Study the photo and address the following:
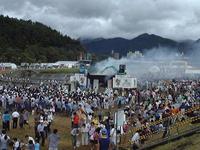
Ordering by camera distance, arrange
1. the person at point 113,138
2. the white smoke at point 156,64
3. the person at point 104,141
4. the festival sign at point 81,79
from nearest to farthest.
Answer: the person at point 104,141 < the person at point 113,138 < the festival sign at point 81,79 < the white smoke at point 156,64

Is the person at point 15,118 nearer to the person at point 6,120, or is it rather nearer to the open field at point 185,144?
the person at point 6,120

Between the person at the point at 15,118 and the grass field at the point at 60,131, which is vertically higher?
the person at the point at 15,118

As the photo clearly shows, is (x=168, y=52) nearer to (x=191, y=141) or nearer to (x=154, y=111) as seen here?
(x=154, y=111)

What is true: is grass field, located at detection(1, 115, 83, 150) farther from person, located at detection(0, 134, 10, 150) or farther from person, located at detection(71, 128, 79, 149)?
person, located at detection(0, 134, 10, 150)

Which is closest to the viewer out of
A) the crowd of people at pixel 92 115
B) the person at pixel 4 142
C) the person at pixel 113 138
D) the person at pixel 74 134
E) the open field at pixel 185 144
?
the open field at pixel 185 144

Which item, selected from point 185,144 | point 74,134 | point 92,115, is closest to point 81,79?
point 92,115

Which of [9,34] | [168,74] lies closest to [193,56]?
[168,74]

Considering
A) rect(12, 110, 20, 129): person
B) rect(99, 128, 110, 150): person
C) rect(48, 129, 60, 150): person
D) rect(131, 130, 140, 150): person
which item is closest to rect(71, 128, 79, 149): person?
rect(48, 129, 60, 150): person

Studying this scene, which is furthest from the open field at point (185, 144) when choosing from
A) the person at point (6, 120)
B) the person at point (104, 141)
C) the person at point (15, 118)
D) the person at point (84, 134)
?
the person at point (15, 118)

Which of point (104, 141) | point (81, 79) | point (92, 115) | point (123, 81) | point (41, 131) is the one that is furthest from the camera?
point (81, 79)

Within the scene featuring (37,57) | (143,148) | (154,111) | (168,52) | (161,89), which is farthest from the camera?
(37,57)

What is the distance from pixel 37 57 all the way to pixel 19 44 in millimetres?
32323

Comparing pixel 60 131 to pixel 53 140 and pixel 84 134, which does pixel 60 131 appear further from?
pixel 53 140

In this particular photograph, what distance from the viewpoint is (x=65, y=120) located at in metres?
36.0
